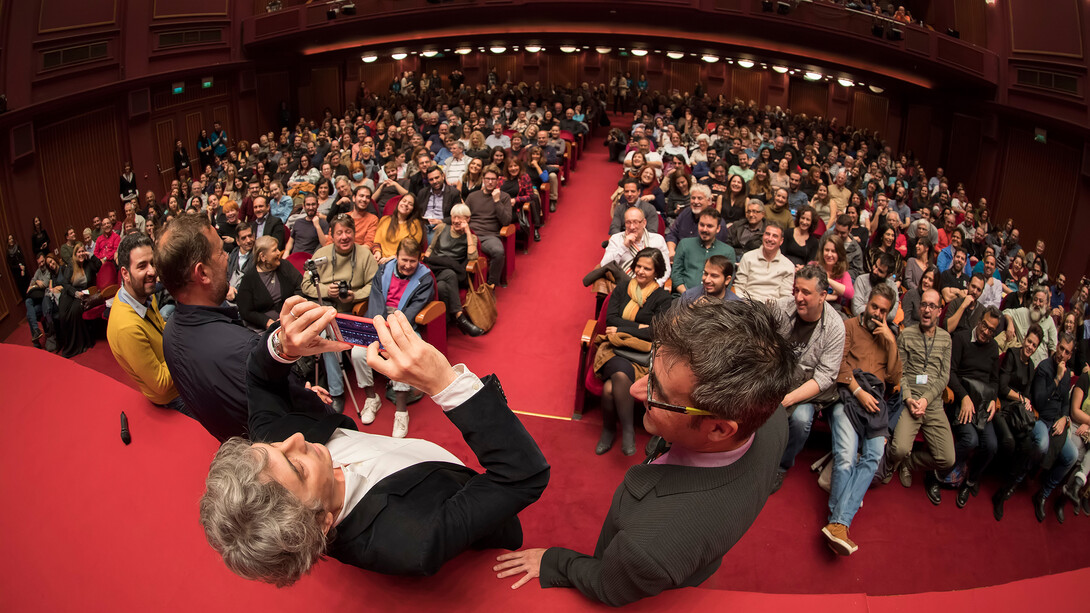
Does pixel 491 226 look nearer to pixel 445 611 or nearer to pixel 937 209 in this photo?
pixel 445 611

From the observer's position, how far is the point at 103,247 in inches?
260

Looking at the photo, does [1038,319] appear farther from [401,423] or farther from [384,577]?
[384,577]

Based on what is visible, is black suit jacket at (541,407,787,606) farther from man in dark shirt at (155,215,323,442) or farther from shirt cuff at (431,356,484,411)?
man in dark shirt at (155,215,323,442)

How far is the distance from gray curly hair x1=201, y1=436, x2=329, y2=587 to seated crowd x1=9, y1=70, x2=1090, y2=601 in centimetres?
7

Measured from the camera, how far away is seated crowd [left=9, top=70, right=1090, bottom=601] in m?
1.81

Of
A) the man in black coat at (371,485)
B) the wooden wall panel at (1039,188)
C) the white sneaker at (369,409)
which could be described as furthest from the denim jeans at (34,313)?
the wooden wall panel at (1039,188)

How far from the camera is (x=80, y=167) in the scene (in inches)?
353

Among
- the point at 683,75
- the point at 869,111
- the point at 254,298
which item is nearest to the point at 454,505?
the point at 254,298

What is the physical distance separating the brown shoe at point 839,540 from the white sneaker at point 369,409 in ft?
8.53

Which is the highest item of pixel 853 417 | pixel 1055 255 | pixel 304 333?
pixel 304 333

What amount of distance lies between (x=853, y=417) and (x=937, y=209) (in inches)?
260

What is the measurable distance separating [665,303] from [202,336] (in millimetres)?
2451

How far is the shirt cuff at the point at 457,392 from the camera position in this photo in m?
1.02

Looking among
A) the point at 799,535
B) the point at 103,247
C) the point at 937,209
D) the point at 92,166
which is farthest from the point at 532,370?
the point at 92,166
